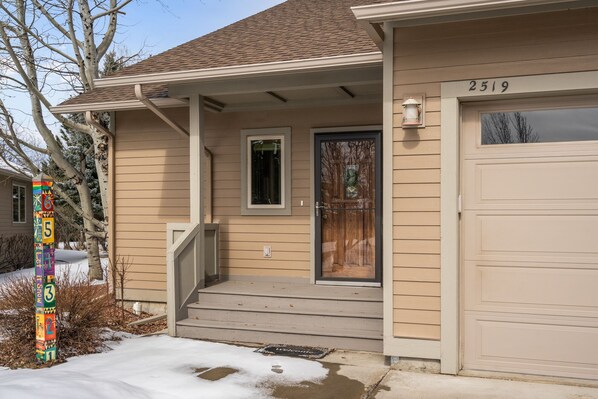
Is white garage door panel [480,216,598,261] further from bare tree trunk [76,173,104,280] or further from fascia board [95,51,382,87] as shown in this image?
bare tree trunk [76,173,104,280]

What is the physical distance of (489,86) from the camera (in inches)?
175

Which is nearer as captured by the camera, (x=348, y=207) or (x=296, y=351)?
(x=296, y=351)

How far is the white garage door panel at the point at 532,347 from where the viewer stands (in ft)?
14.0

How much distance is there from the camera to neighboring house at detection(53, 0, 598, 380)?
433 centimetres

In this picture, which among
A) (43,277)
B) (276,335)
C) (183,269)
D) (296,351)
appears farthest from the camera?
(183,269)

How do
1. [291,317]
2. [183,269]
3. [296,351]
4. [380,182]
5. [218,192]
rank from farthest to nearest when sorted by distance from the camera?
[218,192] → [380,182] → [183,269] → [291,317] → [296,351]

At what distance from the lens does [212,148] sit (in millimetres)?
7469

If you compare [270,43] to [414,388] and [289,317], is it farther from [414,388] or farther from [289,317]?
[414,388]

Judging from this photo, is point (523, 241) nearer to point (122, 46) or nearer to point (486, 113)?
point (486, 113)

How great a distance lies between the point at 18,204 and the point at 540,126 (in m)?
17.4

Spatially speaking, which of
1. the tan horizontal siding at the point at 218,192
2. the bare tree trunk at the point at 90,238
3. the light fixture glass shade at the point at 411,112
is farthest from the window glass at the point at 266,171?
the bare tree trunk at the point at 90,238

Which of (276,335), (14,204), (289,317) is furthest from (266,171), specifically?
(14,204)

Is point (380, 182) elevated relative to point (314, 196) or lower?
elevated

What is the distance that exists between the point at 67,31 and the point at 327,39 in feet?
28.9
